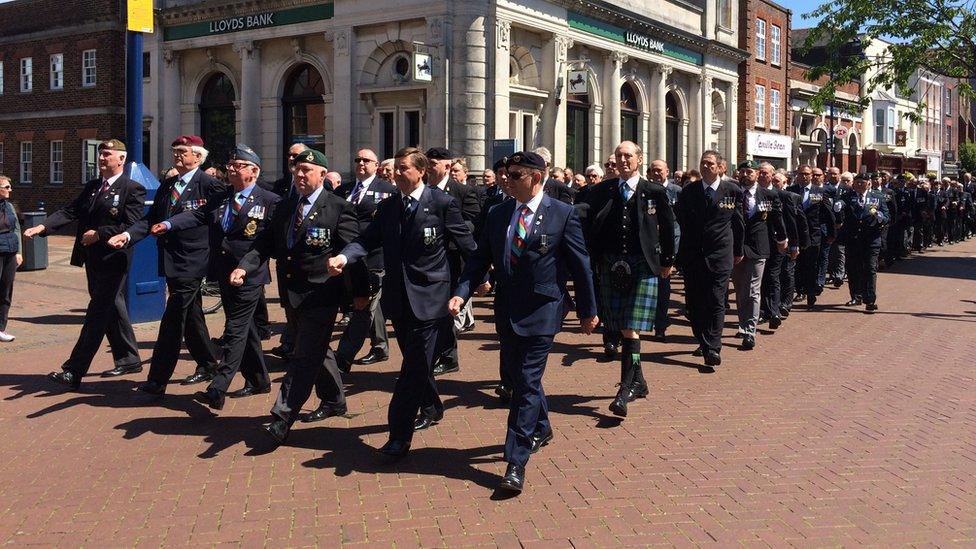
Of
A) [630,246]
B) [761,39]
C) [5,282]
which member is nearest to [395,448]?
[630,246]

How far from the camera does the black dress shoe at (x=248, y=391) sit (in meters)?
7.20

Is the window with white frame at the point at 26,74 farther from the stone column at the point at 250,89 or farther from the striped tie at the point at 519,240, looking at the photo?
the striped tie at the point at 519,240

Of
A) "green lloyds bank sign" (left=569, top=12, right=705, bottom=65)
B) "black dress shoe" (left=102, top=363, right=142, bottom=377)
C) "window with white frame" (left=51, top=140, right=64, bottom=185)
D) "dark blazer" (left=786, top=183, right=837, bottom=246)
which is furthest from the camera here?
"window with white frame" (left=51, top=140, right=64, bottom=185)

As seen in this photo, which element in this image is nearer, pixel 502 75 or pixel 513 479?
pixel 513 479

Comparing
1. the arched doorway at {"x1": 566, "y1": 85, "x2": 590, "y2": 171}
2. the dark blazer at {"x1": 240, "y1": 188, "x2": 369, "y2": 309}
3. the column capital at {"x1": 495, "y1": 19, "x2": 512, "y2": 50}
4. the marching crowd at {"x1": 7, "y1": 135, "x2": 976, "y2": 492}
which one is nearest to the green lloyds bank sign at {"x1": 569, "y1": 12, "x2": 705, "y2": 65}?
the arched doorway at {"x1": 566, "y1": 85, "x2": 590, "y2": 171}

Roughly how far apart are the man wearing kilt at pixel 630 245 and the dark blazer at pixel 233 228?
2542 mm

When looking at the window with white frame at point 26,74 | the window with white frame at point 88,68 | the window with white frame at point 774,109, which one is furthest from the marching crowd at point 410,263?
the window with white frame at point 774,109

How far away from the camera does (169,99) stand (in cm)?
2884

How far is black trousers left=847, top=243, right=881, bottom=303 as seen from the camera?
42.4ft

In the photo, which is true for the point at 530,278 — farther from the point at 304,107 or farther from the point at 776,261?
the point at 304,107

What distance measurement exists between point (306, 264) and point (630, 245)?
8.50 ft

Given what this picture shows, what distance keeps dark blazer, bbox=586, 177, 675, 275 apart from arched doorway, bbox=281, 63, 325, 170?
64.9ft

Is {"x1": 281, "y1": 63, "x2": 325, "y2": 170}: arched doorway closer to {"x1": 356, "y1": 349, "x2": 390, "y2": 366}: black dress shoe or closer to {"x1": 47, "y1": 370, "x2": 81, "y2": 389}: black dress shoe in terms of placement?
{"x1": 356, "y1": 349, "x2": 390, "y2": 366}: black dress shoe

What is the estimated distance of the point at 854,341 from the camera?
10328mm
